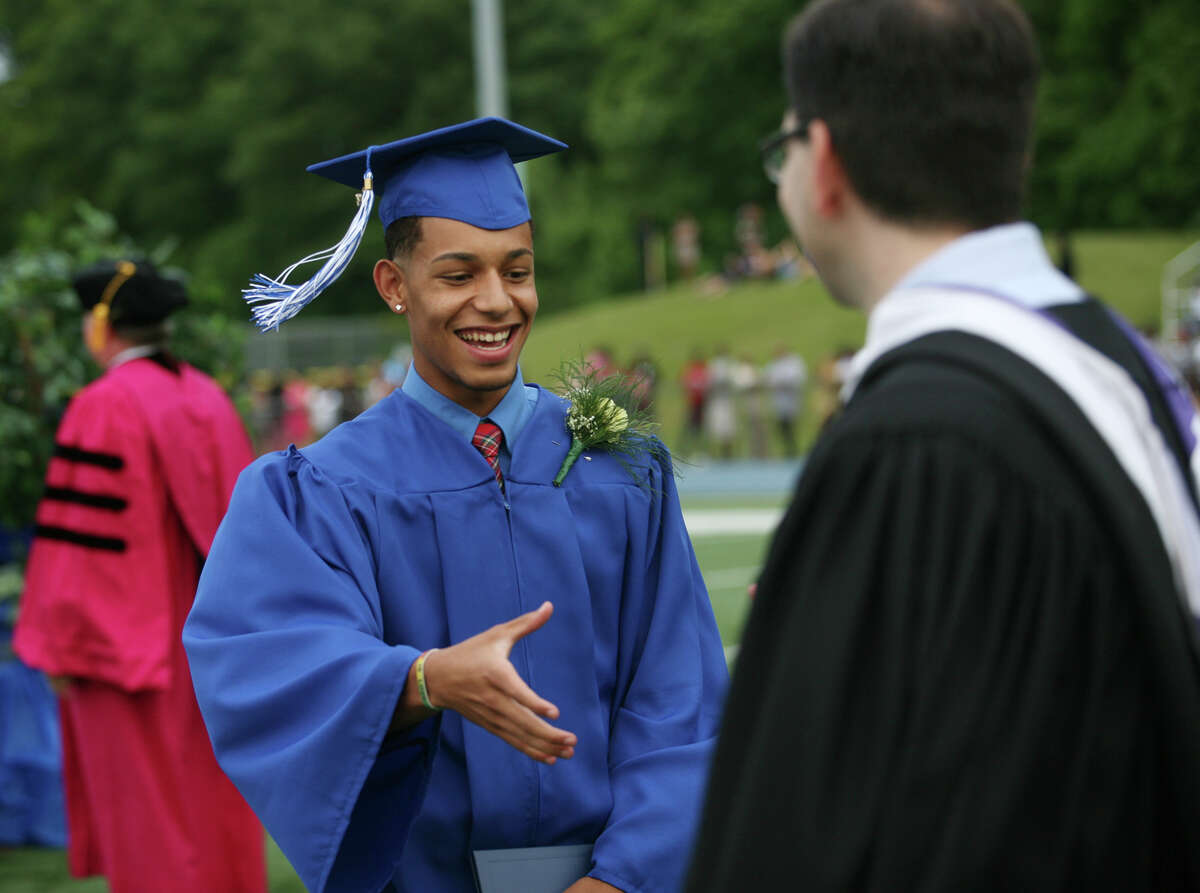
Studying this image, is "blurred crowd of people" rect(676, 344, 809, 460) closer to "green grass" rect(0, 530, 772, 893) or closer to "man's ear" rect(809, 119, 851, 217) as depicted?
"green grass" rect(0, 530, 772, 893)

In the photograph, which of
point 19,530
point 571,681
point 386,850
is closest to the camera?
point 386,850

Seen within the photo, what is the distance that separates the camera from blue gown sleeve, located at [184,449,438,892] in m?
2.22

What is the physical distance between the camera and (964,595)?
4.50 ft

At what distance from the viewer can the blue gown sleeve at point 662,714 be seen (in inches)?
94.9

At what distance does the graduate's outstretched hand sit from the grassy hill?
21854 millimetres

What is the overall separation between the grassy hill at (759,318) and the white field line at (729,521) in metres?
8.02

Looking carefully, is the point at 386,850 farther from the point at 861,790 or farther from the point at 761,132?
the point at 761,132

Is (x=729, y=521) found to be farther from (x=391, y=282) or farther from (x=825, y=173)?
(x=825, y=173)

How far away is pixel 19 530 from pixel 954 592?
5.67 m

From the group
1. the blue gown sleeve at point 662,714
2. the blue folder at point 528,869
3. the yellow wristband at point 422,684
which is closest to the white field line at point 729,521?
the blue gown sleeve at point 662,714

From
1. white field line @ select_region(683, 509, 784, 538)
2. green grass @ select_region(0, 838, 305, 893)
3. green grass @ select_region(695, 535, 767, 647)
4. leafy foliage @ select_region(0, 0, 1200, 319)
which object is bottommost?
white field line @ select_region(683, 509, 784, 538)

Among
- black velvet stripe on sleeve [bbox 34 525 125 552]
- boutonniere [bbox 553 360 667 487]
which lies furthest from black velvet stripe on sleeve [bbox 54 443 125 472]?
boutonniere [bbox 553 360 667 487]

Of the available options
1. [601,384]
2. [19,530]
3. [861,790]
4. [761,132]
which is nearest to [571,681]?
[601,384]

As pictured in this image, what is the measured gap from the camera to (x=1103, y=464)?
4.65ft
